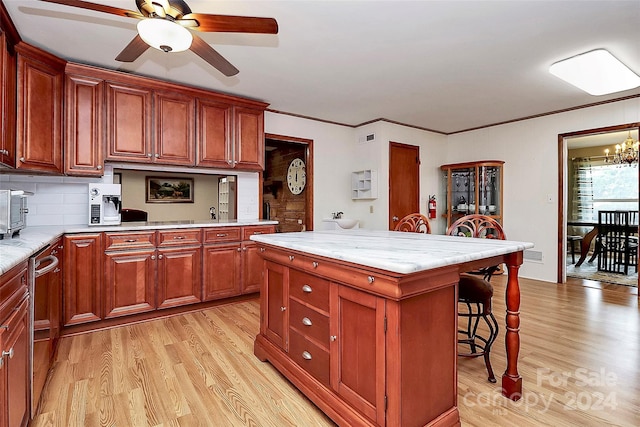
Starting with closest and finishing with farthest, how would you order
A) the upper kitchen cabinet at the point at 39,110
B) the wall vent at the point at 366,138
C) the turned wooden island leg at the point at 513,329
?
the turned wooden island leg at the point at 513,329, the upper kitchen cabinet at the point at 39,110, the wall vent at the point at 366,138

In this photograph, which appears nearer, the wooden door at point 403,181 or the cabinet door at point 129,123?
the cabinet door at point 129,123

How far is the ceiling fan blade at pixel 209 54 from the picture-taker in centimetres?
214

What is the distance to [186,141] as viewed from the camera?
141 inches

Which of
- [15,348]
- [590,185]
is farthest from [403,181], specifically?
[590,185]

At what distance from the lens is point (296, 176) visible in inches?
228

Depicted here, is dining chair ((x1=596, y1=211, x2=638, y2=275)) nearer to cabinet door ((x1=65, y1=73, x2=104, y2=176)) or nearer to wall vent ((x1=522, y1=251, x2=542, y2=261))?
wall vent ((x1=522, y1=251, x2=542, y2=261))

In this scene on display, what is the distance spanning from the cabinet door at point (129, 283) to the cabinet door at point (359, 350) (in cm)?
228

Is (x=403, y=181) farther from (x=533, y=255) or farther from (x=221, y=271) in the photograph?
(x=221, y=271)

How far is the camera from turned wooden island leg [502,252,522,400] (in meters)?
1.80

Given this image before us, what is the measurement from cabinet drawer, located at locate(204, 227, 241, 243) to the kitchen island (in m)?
1.79

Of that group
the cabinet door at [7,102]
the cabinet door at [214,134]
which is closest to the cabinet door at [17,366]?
the cabinet door at [7,102]

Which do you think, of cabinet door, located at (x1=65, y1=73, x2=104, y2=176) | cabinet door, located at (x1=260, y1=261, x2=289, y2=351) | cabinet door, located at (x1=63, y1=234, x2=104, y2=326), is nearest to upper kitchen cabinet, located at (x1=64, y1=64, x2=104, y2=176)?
cabinet door, located at (x1=65, y1=73, x2=104, y2=176)

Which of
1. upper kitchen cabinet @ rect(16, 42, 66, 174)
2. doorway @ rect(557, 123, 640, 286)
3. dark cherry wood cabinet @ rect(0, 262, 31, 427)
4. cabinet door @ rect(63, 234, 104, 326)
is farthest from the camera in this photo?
doorway @ rect(557, 123, 640, 286)

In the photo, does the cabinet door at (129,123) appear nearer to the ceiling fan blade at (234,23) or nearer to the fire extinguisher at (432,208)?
the ceiling fan blade at (234,23)
